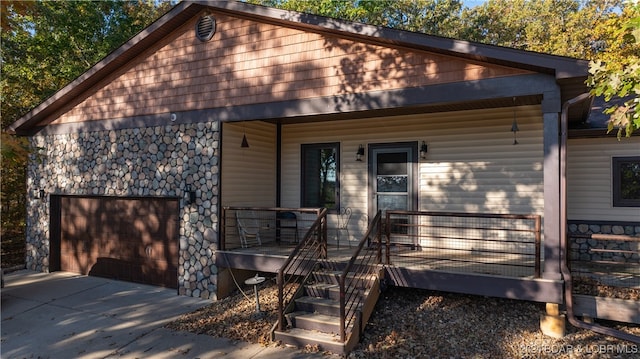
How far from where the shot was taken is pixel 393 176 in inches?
314

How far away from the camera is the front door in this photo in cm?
776

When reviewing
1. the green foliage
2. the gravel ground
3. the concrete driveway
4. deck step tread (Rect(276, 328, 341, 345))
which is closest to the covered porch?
the gravel ground

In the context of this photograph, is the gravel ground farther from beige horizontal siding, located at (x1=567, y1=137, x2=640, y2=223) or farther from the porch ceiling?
the porch ceiling

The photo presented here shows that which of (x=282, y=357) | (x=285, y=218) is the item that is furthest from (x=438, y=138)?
(x=282, y=357)

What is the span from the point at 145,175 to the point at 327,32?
4791 mm

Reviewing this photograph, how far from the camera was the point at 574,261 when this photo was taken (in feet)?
22.7

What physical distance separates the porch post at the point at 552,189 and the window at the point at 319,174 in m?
4.37

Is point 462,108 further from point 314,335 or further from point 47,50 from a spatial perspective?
point 47,50

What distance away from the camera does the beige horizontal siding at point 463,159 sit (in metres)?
6.89

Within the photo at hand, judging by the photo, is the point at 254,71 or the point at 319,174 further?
the point at 319,174

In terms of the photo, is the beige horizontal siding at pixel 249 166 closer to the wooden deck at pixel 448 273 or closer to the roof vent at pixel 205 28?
the wooden deck at pixel 448 273

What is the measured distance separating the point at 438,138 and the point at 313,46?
3.04 meters

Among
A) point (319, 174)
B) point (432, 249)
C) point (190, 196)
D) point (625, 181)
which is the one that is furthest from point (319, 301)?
point (625, 181)

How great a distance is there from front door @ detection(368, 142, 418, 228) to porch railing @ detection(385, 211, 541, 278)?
38 centimetres
